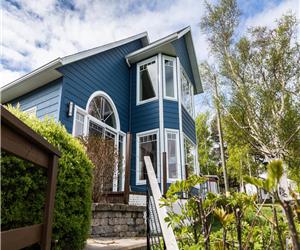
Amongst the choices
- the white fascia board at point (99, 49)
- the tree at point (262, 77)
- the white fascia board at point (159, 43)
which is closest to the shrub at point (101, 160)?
the white fascia board at point (99, 49)

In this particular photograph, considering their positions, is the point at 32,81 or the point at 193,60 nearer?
the point at 32,81

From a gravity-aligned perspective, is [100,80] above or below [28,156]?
above

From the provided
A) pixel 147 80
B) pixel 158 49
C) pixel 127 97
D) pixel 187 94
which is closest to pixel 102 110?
pixel 127 97

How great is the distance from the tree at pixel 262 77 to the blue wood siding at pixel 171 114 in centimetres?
286

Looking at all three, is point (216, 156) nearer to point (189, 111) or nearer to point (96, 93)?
point (189, 111)

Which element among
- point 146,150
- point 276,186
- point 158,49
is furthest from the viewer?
point 158,49

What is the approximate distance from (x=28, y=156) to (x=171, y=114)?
275 inches

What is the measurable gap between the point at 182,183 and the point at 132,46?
8882mm

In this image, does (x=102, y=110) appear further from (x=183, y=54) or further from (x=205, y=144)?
(x=205, y=144)

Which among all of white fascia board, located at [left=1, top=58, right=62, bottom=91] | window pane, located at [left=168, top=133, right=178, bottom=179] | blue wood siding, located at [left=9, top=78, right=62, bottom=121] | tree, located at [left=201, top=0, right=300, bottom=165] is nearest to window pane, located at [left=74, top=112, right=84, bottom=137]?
blue wood siding, located at [left=9, top=78, right=62, bottom=121]

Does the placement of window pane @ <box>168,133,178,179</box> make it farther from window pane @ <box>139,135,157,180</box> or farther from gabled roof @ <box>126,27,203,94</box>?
gabled roof @ <box>126,27,203,94</box>

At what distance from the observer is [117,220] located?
3857mm

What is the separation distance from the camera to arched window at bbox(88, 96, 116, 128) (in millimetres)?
7036

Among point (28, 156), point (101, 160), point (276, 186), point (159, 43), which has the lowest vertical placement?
point (276, 186)
